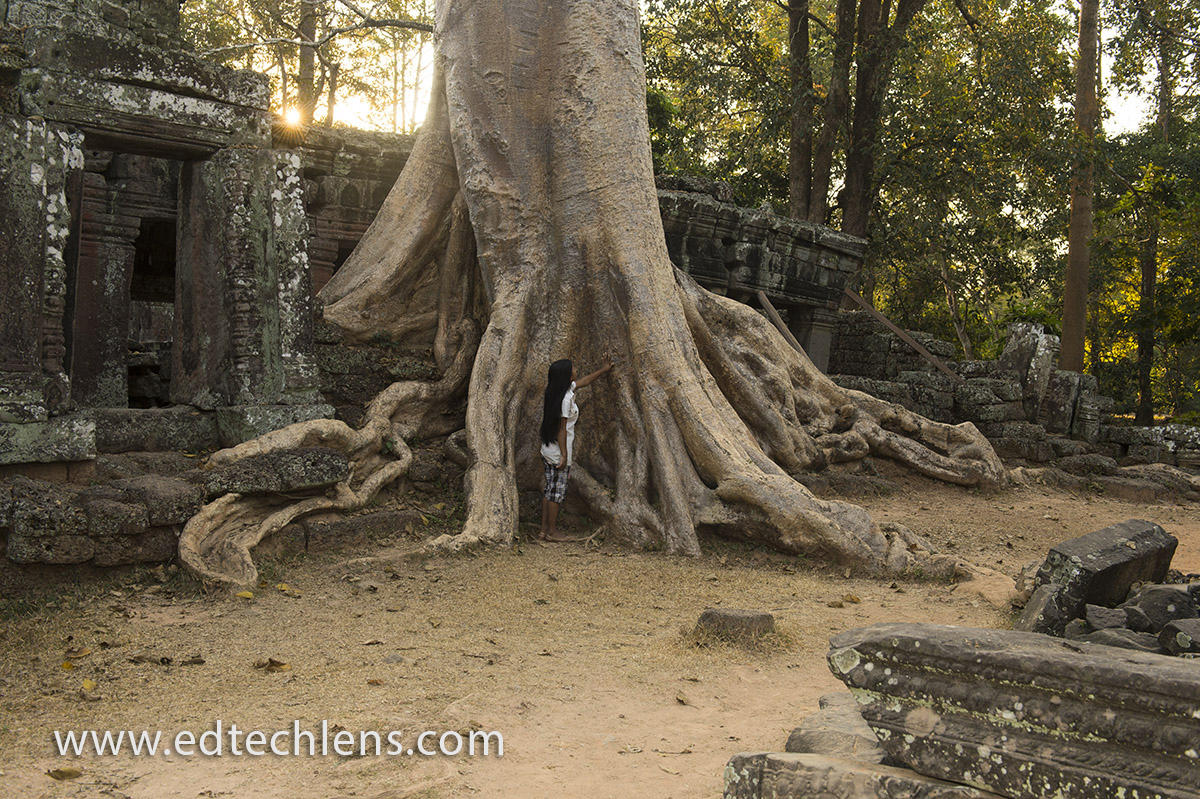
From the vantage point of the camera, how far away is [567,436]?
5695mm

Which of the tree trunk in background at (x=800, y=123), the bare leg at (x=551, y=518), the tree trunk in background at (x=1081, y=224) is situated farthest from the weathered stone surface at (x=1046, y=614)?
the tree trunk in background at (x=1081, y=224)

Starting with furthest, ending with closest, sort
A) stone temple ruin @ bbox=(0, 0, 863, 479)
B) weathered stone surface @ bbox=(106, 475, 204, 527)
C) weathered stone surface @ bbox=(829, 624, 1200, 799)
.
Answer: stone temple ruin @ bbox=(0, 0, 863, 479)
weathered stone surface @ bbox=(106, 475, 204, 527)
weathered stone surface @ bbox=(829, 624, 1200, 799)

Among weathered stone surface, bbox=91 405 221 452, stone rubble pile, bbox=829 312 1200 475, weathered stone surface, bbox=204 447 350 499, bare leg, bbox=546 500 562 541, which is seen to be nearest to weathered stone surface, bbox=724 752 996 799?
weathered stone surface, bbox=204 447 350 499

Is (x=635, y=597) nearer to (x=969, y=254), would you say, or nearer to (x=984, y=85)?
(x=984, y=85)

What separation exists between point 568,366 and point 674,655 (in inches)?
95.4

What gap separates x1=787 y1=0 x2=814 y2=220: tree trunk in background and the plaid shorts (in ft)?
29.4

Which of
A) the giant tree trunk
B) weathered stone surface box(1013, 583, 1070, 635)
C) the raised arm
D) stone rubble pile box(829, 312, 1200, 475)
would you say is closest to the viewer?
weathered stone surface box(1013, 583, 1070, 635)

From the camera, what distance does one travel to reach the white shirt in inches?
222

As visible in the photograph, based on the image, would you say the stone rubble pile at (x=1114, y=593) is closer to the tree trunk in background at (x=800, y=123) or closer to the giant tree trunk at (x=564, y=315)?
the giant tree trunk at (x=564, y=315)

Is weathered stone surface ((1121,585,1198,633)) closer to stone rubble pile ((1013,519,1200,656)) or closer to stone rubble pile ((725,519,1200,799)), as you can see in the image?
stone rubble pile ((1013,519,1200,656))

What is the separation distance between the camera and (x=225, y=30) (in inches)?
645

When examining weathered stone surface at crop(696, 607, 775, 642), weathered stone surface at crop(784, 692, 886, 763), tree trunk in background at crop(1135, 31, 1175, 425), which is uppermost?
tree trunk in background at crop(1135, 31, 1175, 425)

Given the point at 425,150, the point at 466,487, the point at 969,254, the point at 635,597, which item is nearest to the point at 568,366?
the point at 466,487

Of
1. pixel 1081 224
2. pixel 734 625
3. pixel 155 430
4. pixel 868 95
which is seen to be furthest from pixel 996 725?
pixel 1081 224
